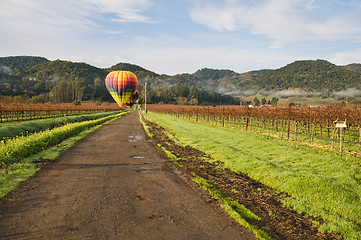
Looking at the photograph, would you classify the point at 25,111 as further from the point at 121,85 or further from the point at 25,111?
the point at 121,85

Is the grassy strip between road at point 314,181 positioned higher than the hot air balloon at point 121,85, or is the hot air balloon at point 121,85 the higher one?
the hot air balloon at point 121,85

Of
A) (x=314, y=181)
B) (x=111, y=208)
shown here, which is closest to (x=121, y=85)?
(x=314, y=181)

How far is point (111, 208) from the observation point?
5625 mm

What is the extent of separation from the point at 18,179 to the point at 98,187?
2897 mm

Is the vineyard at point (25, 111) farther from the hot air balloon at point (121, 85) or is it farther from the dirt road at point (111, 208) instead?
the dirt road at point (111, 208)

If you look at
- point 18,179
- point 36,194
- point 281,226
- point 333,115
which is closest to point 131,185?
point 36,194

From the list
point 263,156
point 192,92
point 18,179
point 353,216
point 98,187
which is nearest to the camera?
point 353,216

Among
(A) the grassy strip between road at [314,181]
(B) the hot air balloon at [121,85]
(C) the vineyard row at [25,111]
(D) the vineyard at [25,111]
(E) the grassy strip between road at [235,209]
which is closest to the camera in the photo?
(E) the grassy strip between road at [235,209]

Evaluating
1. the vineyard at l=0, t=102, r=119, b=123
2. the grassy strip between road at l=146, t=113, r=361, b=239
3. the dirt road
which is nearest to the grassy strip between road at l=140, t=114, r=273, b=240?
the dirt road

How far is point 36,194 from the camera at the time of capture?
6512 mm

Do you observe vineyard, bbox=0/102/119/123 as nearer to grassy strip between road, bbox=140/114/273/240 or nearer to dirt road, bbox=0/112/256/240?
dirt road, bbox=0/112/256/240

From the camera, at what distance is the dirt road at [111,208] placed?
4539 mm

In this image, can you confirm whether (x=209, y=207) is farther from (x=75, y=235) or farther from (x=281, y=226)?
(x=75, y=235)

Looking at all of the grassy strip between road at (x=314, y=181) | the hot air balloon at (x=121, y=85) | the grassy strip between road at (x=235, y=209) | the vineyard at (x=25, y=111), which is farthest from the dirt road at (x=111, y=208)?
the hot air balloon at (x=121, y=85)
